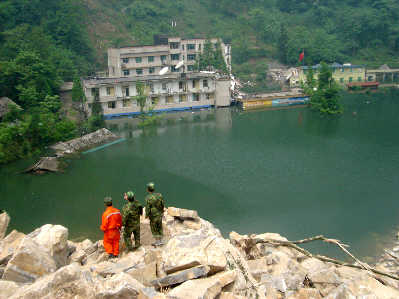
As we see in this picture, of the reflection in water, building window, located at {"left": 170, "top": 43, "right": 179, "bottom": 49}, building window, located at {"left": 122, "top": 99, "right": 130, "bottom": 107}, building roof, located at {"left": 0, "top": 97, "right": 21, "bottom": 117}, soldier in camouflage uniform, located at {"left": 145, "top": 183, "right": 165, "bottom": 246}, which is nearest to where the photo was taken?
soldier in camouflage uniform, located at {"left": 145, "top": 183, "right": 165, "bottom": 246}

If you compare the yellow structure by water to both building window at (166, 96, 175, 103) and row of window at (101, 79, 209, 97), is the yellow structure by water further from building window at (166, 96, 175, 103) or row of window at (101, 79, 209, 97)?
building window at (166, 96, 175, 103)

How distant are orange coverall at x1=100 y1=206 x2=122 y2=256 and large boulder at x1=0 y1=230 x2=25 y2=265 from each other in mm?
2180

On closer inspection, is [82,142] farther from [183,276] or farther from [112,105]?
[183,276]

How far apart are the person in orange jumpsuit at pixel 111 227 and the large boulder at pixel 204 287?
2.94 m

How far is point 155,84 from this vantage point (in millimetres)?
37188

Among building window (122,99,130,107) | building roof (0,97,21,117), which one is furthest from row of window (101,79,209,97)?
building roof (0,97,21,117)

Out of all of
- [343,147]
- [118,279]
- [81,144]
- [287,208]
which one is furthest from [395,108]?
[118,279]

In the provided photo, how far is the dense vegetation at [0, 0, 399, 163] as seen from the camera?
99.5ft

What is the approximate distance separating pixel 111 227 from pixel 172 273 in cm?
237

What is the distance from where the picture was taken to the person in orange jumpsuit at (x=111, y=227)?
8.33 meters

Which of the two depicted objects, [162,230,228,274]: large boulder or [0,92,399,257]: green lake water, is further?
[0,92,399,257]: green lake water

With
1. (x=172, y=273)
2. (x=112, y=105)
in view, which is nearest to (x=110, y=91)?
(x=112, y=105)

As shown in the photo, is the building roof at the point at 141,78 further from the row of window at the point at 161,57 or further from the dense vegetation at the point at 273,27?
the dense vegetation at the point at 273,27

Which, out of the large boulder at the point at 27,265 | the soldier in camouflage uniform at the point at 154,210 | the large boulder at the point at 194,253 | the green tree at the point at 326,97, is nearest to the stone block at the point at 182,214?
the soldier in camouflage uniform at the point at 154,210
